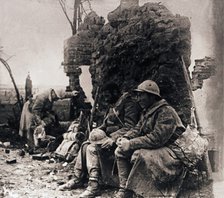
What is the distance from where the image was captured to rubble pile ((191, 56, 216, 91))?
12.5ft

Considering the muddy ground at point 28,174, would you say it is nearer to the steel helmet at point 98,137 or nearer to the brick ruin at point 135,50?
the steel helmet at point 98,137

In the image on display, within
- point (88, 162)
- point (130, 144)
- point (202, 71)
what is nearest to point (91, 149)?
point (88, 162)

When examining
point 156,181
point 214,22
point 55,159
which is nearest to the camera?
point 156,181

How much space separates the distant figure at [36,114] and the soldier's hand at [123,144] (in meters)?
0.71

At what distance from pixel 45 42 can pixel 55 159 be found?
1.03 metres

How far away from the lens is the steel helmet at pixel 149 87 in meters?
3.63

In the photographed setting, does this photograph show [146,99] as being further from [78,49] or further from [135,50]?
[78,49]

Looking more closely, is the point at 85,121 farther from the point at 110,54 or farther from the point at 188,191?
the point at 188,191

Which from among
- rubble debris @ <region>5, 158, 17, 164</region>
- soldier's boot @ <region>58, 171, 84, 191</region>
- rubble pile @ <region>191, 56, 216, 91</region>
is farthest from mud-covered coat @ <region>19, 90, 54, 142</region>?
rubble pile @ <region>191, 56, 216, 91</region>

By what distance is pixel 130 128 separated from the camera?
12.4ft

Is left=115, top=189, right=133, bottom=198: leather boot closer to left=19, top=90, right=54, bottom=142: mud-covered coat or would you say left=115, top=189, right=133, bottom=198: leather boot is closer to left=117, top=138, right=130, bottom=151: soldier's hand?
left=117, top=138, right=130, bottom=151: soldier's hand

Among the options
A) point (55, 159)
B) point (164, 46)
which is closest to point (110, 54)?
point (164, 46)

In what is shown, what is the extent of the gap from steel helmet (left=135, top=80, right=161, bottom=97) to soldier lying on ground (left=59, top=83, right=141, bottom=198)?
175 millimetres

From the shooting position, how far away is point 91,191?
3.72 metres
